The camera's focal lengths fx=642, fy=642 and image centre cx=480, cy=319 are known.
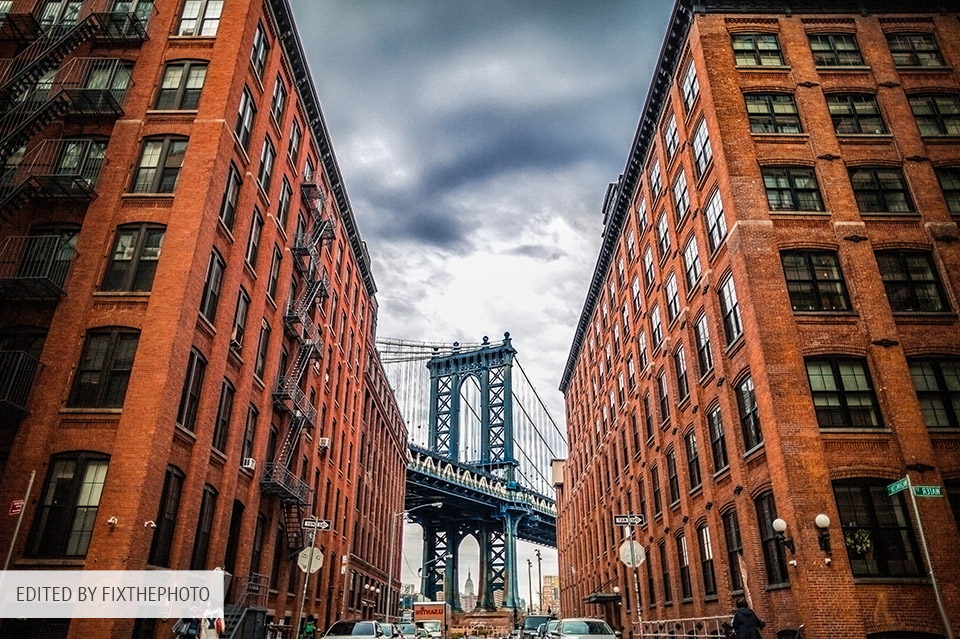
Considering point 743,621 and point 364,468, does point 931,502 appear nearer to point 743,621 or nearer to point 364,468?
point 743,621

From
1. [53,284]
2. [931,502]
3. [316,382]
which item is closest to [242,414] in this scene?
[53,284]

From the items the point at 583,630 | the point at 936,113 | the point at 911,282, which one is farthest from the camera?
the point at 936,113

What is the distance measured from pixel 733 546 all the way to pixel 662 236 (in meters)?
15.1

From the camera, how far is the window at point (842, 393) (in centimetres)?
1916

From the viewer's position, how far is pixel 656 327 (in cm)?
3266

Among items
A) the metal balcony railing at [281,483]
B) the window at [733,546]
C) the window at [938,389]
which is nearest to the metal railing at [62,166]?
the metal balcony railing at [281,483]

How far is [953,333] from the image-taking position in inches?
812

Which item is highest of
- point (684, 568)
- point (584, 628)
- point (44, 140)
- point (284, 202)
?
point (284, 202)

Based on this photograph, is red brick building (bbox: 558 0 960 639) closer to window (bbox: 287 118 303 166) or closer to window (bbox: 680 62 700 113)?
window (bbox: 680 62 700 113)

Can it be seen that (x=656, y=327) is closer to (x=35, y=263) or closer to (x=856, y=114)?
(x=856, y=114)

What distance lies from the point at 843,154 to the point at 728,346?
8578 millimetres

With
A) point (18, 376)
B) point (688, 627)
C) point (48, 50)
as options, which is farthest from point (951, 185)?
point (48, 50)

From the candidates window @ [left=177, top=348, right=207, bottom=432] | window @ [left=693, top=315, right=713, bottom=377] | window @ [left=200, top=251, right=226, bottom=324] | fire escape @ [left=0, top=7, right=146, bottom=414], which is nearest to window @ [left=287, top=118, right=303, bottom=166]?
fire escape @ [left=0, top=7, right=146, bottom=414]

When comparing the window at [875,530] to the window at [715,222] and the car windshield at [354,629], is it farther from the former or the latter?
the car windshield at [354,629]
